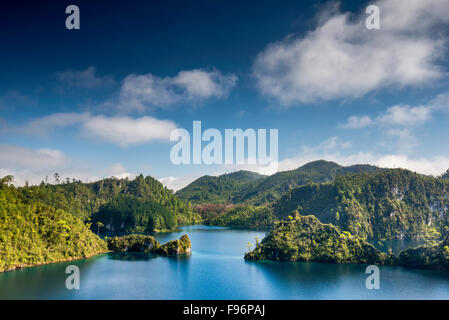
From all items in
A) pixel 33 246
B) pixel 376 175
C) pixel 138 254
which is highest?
pixel 376 175

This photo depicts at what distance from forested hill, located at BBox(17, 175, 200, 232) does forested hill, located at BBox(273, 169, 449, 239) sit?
6485cm

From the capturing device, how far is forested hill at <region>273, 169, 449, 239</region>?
120562 mm

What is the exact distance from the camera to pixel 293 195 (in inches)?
6452

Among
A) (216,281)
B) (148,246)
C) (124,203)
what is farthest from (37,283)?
(124,203)

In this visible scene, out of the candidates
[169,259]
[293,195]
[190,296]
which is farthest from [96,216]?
[190,296]

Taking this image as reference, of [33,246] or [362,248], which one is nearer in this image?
[33,246]

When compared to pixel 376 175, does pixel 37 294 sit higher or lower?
lower

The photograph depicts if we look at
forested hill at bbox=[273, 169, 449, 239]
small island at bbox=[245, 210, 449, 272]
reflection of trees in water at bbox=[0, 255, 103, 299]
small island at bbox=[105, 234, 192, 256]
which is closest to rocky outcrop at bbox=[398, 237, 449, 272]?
small island at bbox=[245, 210, 449, 272]

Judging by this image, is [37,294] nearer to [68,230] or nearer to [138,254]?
[68,230]

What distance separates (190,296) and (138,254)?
32298 millimetres

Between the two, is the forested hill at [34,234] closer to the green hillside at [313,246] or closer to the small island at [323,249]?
the green hillside at [313,246]

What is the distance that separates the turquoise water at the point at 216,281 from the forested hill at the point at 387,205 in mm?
71693

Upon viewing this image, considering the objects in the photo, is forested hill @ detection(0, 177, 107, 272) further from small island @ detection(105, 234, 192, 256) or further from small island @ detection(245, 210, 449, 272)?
small island @ detection(245, 210, 449, 272)
